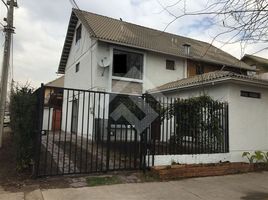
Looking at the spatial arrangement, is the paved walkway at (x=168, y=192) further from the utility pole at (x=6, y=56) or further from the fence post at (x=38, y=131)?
the utility pole at (x=6, y=56)

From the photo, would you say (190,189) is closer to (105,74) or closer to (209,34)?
(209,34)

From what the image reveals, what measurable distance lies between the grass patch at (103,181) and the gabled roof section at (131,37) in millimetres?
8092

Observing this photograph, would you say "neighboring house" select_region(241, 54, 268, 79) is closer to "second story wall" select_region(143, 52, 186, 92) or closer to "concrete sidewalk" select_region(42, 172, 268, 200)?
"second story wall" select_region(143, 52, 186, 92)

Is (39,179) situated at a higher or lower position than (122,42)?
lower

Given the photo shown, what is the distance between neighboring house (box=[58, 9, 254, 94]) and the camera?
14.8 metres

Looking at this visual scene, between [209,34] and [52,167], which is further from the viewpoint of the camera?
[52,167]

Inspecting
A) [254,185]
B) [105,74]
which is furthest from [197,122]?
[105,74]

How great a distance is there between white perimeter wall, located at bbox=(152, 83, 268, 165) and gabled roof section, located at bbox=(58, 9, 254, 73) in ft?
11.7

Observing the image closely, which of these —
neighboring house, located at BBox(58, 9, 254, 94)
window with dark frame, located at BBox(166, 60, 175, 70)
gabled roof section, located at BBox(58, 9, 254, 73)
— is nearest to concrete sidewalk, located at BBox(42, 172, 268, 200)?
neighboring house, located at BBox(58, 9, 254, 94)

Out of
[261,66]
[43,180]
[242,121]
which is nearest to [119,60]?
[242,121]

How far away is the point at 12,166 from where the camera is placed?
26.5 feet

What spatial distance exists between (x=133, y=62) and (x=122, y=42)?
4.60 feet

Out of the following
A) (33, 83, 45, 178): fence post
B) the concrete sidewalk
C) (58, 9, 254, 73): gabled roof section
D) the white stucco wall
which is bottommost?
the concrete sidewalk

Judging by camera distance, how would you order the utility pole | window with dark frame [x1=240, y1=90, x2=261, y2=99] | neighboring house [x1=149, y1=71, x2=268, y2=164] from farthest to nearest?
the utility pole, window with dark frame [x1=240, y1=90, x2=261, y2=99], neighboring house [x1=149, y1=71, x2=268, y2=164]
